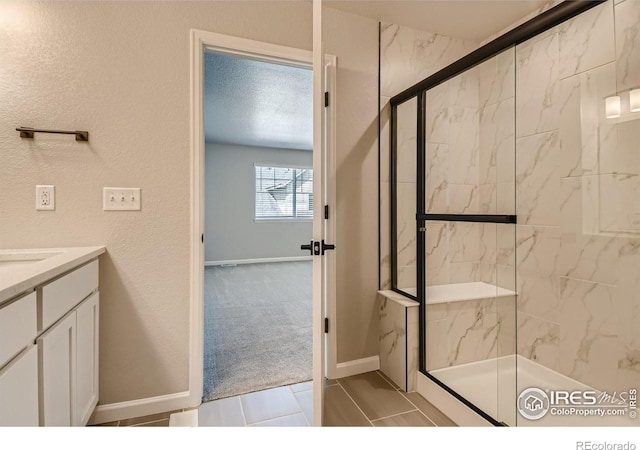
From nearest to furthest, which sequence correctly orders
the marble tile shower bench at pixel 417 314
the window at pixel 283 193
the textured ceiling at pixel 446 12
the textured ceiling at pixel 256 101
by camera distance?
the marble tile shower bench at pixel 417 314, the textured ceiling at pixel 446 12, the textured ceiling at pixel 256 101, the window at pixel 283 193

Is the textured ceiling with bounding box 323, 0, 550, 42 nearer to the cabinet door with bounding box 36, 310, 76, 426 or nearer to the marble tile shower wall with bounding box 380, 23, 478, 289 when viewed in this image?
the marble tile shower wall with bounding box 380, 23, 478, 289

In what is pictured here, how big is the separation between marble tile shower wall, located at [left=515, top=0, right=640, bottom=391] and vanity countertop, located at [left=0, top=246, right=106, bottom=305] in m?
2.11

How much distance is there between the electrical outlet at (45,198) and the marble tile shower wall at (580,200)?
2.41m

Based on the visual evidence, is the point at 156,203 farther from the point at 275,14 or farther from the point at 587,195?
the point at 587,195

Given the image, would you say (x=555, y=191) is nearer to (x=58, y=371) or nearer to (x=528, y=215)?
(x=528, y=215)

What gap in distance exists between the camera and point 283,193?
6.73 meters

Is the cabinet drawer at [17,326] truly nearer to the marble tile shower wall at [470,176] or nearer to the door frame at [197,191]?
the door frame at [197,191]

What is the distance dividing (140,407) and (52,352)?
795 millimetres

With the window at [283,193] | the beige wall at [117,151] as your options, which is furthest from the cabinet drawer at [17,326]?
the window at [283,193]

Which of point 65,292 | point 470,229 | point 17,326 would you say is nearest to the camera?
point 17,326

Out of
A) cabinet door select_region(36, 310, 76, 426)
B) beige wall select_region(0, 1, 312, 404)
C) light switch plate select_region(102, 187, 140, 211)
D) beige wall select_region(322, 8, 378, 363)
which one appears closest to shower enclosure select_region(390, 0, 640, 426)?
beige wall select_region(322, 8, 378, 363)

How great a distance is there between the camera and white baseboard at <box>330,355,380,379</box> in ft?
6.77

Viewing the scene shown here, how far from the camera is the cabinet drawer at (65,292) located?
1023mm

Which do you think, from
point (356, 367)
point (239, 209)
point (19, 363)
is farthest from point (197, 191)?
point (239, 209)
